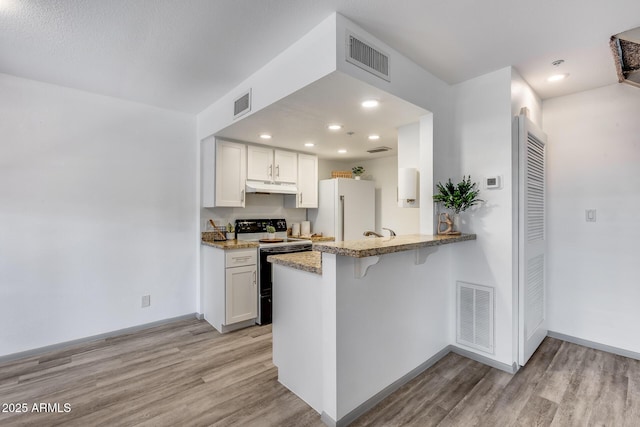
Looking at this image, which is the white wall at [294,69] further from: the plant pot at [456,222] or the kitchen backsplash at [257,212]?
the plant pot at [456,222]

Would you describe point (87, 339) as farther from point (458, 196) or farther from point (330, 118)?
point (458, 196)

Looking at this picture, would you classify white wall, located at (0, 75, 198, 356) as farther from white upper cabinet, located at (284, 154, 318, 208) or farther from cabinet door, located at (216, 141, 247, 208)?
white upper cabinet, located at (284, 154, 318, 208)

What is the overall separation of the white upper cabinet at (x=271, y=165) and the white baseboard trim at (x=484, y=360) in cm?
274

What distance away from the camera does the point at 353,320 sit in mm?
1903

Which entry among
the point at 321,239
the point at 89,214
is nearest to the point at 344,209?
the point at 321,239

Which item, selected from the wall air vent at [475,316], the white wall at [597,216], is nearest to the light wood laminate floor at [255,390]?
the wall air vent at [475,316]

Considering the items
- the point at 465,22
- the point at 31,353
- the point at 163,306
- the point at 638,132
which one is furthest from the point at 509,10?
the point at 31,353

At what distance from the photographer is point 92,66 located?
247cm

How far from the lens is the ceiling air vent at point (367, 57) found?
1.89 m

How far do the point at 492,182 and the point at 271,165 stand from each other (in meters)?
2.55

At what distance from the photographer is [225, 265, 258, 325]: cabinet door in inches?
128

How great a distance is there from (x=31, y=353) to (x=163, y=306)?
44.3 inches

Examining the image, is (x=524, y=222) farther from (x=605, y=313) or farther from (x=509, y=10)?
(x=509, y=10)

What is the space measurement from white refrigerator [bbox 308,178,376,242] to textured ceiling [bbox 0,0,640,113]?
6.66ft
